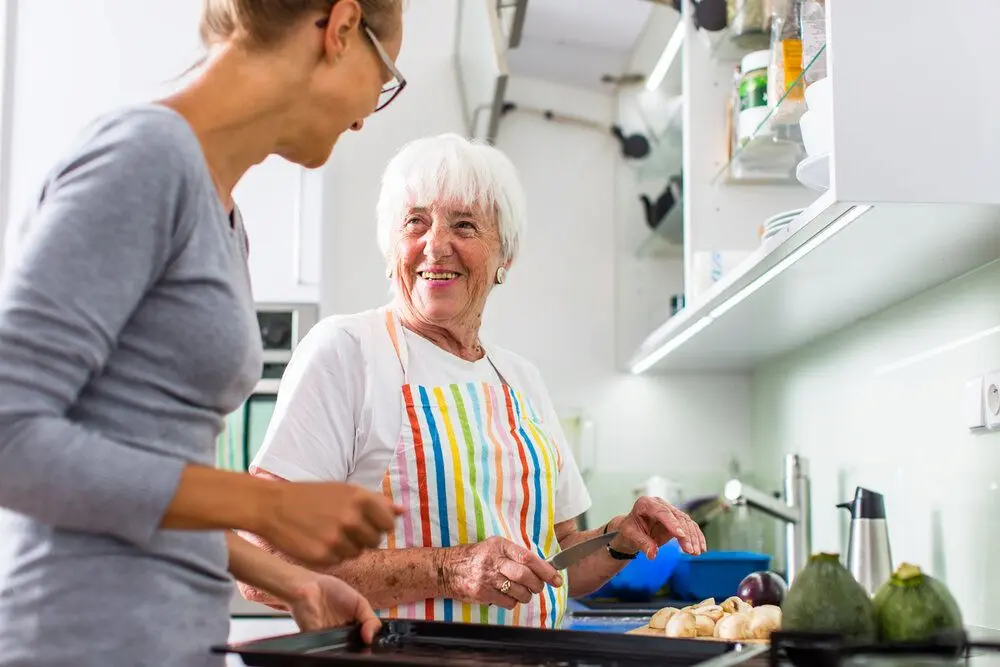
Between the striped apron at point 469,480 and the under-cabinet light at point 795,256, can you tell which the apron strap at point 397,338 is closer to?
the striped apron at point 469,480

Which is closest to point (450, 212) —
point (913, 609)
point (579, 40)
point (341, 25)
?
point (341, 25)

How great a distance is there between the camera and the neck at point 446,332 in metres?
1.61

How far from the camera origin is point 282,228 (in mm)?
2779

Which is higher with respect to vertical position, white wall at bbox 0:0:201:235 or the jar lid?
white wall at bbox 0:0:201:235

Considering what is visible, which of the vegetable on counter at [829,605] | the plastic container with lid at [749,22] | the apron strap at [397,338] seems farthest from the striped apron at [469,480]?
the plastic container with lid at [749,22]

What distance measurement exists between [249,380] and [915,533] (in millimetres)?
1398

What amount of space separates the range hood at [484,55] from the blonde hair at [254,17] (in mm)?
1331

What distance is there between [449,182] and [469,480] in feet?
1.48

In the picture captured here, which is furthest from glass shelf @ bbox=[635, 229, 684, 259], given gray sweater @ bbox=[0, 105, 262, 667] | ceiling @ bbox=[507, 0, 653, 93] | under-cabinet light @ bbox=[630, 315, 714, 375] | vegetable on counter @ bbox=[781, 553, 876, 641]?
gray sweater @ bbox=[0, 105, 262, 667]

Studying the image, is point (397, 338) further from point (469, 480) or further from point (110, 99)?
point (110, 99)

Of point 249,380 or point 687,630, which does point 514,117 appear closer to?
point 687,630

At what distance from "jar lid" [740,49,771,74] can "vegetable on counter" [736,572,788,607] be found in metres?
0.88

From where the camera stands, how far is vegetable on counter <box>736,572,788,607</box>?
1.76 meters

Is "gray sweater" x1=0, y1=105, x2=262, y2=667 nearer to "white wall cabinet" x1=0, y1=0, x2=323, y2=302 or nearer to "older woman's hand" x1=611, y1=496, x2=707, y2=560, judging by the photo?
"older woman's hand" x1=611, y1=496, x2=707, y2=560
